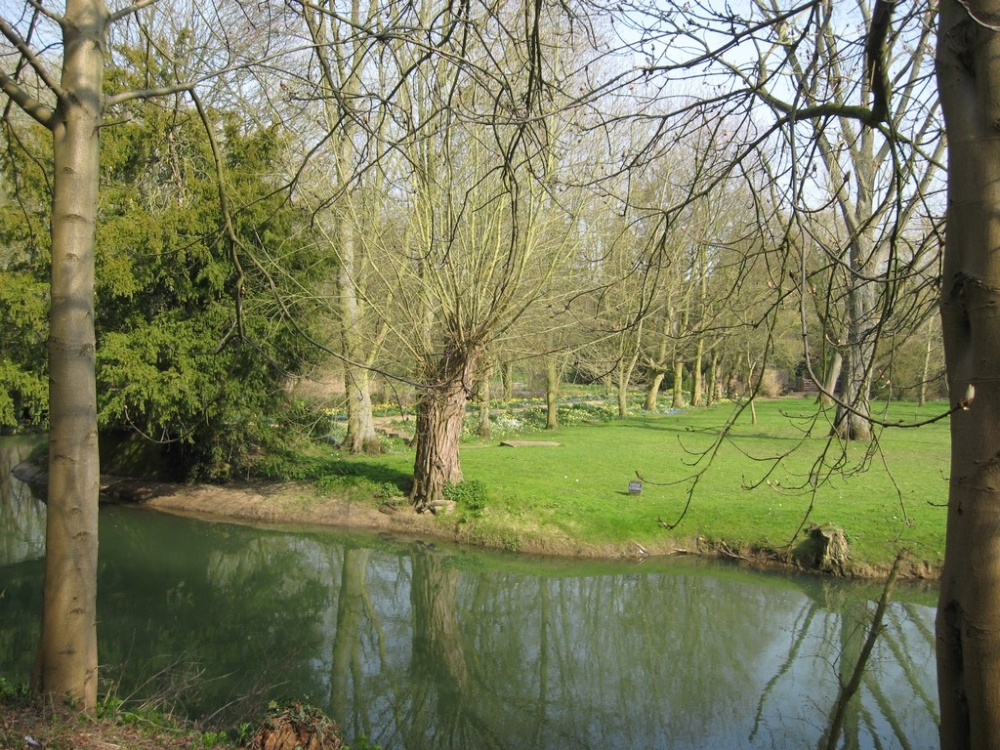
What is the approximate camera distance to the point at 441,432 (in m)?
13.1

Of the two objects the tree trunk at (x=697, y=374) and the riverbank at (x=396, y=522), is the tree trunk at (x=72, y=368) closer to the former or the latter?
the riverbank at (x=396, y=522)

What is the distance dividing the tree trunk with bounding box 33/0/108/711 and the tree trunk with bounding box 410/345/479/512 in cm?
818

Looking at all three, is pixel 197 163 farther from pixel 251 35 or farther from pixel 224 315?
pixel 251 35

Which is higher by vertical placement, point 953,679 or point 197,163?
point 197,163

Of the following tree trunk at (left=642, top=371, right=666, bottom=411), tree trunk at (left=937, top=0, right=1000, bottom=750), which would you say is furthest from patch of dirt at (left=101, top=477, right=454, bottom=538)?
tree trunk at (left=642, top=371, right=666, bottom=411)

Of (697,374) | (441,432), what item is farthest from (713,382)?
(441,432)

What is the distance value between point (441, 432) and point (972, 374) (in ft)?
35.5

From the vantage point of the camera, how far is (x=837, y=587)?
33.9ft

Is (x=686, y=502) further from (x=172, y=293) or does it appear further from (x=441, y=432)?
(x=172, y=293)

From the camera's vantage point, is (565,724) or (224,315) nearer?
(565,724)

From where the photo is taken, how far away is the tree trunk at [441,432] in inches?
486

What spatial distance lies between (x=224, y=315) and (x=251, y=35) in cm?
931

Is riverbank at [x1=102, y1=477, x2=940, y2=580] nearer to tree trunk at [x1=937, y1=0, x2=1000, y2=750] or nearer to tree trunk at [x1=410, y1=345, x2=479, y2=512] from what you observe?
tree trunk at [x1=410, y1=345, x2=479, y2=512]

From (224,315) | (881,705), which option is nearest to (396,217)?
(224,315)
